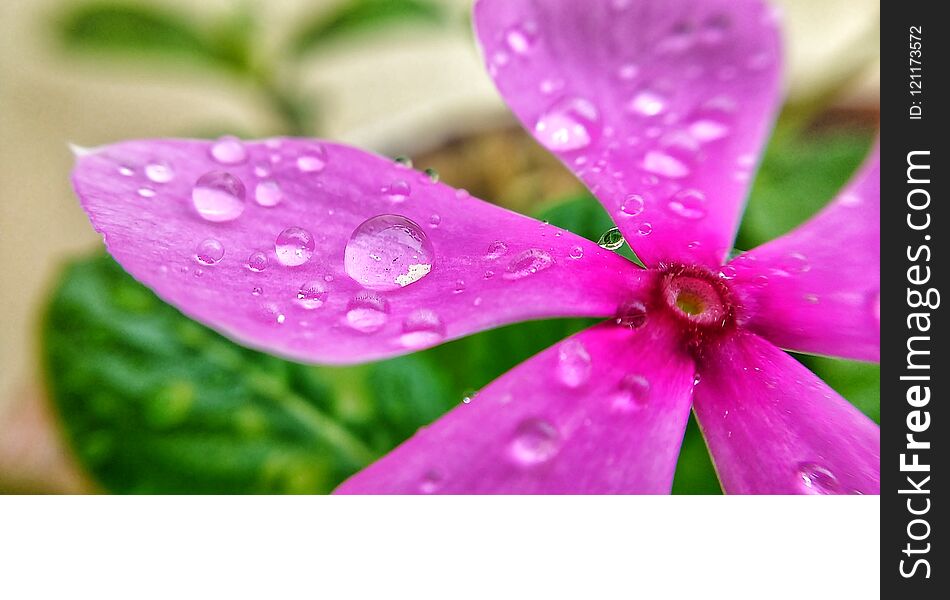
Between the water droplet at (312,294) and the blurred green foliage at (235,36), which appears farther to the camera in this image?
the blurred green foliage at (235,36)

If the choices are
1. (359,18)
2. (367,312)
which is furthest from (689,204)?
(359,18)

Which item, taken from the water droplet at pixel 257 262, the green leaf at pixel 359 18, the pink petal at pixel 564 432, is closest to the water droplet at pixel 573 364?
the pink petal at pixel 564 432

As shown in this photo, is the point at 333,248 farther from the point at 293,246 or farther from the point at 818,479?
the point at 818,479

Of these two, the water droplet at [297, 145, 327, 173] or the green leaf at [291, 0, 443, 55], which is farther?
the green leaf at [291, 0, 443, 55]

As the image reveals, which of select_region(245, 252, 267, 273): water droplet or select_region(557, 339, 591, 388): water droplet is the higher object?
select_region(557, 339, 591, 388): water droplet

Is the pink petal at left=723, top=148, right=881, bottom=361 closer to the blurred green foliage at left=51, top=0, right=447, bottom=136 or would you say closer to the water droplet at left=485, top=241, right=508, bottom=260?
the water droplet at left=485, top=241, right=508, bottom=260

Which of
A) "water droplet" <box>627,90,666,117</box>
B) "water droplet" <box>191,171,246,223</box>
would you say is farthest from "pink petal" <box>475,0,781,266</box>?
"water droplet" <box>191,171,246,223</box>

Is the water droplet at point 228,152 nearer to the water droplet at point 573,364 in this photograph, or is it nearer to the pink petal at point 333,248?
the pink petal at point 333,248
